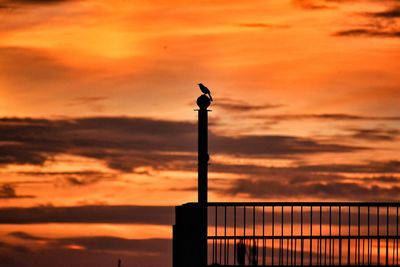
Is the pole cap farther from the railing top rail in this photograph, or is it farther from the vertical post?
the railing top rail

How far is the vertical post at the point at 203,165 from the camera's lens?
28969mm

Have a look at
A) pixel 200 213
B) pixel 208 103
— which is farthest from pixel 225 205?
pixel 208 103

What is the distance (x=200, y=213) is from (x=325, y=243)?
3463 millimetres

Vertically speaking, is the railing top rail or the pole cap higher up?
the pole cap

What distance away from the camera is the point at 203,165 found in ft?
96.5

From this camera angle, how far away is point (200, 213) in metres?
29.0

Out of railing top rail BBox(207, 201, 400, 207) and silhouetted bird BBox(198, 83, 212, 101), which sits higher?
silhouetted bird BBox(198, 83, 212, 101)

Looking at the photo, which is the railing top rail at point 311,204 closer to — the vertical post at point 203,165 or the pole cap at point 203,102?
the vertical post at point 203,165

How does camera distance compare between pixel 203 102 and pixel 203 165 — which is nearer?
pixel 203 165

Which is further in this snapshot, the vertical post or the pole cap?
the pole cap

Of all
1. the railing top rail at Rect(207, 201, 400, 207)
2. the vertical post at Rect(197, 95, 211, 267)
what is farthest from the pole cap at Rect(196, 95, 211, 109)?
the railing top rail at Rect(207, 201, 400, 207)

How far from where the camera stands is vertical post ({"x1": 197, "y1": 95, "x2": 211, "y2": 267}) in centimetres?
2897

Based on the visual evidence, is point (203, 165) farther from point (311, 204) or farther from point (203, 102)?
point (311, 204)

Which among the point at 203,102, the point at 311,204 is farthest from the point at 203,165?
the point at 311,204
